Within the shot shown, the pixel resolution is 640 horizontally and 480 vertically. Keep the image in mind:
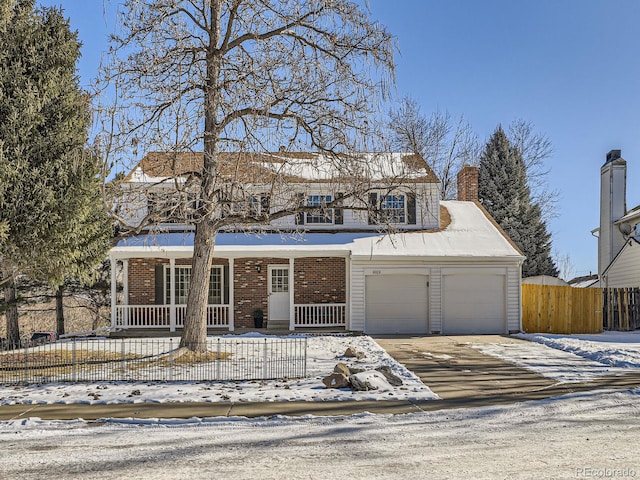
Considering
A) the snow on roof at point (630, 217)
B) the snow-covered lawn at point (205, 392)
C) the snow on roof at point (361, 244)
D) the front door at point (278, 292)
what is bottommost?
the snow-covered lawn at point (205, 392)

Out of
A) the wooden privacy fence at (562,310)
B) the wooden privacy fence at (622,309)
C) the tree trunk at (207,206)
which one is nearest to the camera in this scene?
the tree trunk at (207,206)

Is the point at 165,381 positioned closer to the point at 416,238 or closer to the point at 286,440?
the point at 286,440

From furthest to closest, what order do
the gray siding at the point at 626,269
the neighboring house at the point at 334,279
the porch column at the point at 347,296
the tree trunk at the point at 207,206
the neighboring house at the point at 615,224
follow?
1. the neighboring house at the point at 615,224
2. the gray siding at the point at 626,269
3. the porch column at the point at 347,296
4. the neighboring house at the point at 334,279
5. the tree trunk at the point at 207,206

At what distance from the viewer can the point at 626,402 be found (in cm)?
836

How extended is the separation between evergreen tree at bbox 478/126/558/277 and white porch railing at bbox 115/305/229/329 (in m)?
19.0

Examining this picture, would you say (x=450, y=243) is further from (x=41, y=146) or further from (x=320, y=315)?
(x=41, y=146)

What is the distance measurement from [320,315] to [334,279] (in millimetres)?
1431

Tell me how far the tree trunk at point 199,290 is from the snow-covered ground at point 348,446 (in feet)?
18.3

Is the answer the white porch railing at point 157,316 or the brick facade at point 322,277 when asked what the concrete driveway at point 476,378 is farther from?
the white porch railing at point 157,316

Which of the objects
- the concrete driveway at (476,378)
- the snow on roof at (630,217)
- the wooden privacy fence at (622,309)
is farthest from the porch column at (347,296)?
the snow on roof at (630,217)

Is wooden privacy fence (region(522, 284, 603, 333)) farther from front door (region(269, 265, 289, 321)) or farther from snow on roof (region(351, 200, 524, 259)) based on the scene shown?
front door (region(269, 265, 289, 321))

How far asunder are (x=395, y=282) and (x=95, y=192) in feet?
35.5

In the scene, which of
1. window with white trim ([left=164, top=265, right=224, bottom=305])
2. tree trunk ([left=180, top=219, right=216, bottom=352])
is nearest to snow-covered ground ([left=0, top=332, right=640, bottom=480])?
tree trunk ([left=180, top=219, right=216, bottom=352])

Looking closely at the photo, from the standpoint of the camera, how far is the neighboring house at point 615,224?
24.9 meters
